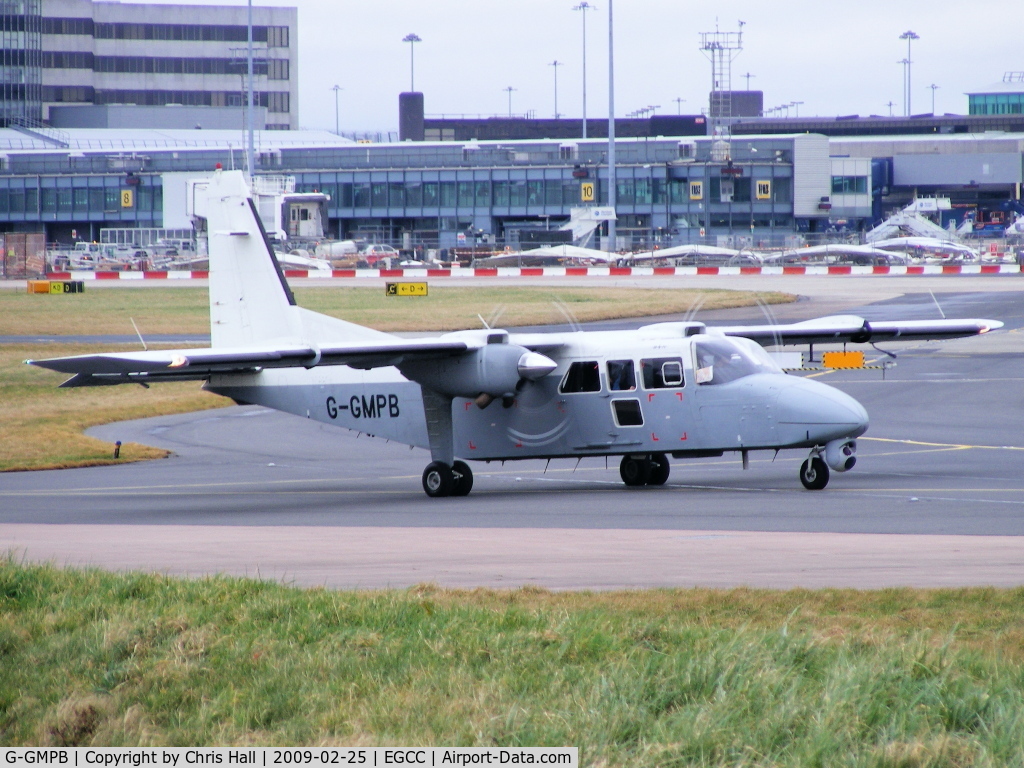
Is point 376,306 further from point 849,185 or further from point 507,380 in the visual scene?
point 849,185

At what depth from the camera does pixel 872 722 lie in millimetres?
7594

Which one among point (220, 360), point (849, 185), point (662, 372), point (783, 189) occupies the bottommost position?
point (662, 372)

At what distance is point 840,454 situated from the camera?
1964 centimetres

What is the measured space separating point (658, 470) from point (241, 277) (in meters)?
8.86

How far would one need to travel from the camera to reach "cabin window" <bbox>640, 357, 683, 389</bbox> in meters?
20.6

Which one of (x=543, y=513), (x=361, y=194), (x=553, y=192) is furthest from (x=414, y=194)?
(x=543, y=513)

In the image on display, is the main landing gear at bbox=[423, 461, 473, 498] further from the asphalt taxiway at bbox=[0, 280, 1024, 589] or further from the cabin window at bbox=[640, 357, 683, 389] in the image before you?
the cabin window at bbox=[640, 357, 683, 389]

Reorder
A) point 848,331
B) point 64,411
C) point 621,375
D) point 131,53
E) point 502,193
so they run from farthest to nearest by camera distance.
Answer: point 131,53 → point 502,193 → point 64,411 → point 848,331 → point 621,375

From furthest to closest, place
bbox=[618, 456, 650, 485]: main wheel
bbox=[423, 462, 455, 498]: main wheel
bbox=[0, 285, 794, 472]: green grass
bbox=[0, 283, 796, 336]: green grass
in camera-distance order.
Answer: bbox=[0, 283, 796, 336]: green grass, bbox=[0, 285, 794, 472]: green grass, bbox=[618, 456, 650, 485]: main wheel, bbox=[423, 462, 455, 498]: main wheel

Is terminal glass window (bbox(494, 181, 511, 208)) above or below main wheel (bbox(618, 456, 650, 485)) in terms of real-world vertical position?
above

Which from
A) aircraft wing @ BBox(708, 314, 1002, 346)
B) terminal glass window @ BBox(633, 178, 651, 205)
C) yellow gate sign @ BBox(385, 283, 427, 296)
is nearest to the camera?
aircraft wing @ BBox(708, 314, 1002, 346)

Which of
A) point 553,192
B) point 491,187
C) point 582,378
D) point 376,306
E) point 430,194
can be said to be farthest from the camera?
point 430,194

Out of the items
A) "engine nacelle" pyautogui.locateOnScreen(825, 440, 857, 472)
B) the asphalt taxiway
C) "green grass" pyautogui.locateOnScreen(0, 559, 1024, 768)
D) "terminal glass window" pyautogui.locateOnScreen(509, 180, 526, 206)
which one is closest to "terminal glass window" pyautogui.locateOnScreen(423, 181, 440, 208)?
"terminal glass window" pyautogui.locateOnScreen(509, 180, 526, 206)

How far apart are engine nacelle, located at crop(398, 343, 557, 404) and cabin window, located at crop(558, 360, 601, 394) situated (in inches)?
16.1
